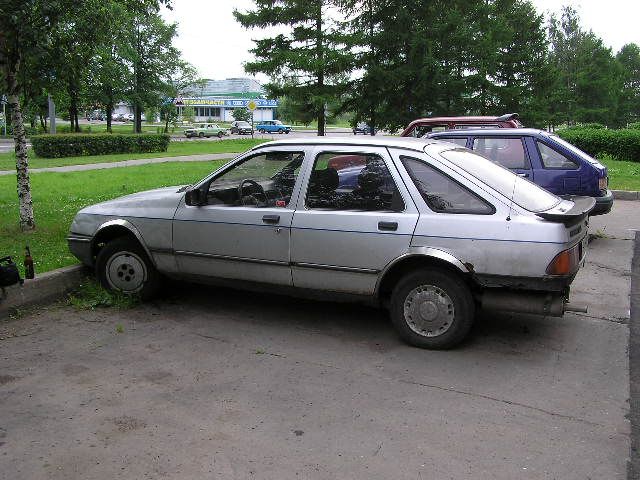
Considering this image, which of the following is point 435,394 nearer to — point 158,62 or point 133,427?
point 133,427

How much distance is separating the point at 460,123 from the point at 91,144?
2097 centimetres

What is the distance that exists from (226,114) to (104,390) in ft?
347

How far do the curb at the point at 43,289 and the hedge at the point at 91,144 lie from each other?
22.3 metres

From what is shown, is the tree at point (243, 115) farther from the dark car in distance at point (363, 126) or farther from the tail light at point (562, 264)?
the tail light at point (562, 264)

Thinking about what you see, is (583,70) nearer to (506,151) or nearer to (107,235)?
(506,151)

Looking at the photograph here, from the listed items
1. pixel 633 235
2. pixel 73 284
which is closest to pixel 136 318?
pixel 73 284

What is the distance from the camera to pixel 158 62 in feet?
169

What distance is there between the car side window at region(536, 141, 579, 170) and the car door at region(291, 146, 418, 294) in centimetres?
488

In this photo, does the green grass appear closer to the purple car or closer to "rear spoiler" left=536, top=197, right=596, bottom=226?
the purple car

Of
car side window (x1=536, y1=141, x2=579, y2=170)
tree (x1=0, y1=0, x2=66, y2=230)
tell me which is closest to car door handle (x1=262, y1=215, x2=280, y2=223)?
tree (x1=0, y1=0, x2=66, y2=230)

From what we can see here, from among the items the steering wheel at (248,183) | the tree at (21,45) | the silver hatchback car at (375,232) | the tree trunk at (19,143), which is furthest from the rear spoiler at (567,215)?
the tree trunk at (19,143)

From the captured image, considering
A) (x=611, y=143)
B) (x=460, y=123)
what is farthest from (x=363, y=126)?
(x=460, y=123)

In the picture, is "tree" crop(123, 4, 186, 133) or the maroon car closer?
the maroon car

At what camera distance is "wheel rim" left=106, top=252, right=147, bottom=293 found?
6055 mm
